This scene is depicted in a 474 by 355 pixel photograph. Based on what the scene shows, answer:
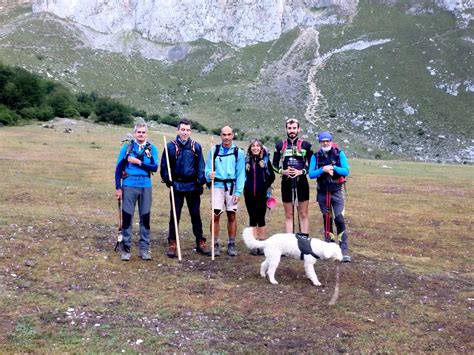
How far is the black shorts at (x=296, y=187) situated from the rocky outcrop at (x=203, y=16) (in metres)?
122

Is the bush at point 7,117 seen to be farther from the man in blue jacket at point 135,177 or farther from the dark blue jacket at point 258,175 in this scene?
the dark blue jacket at point 258,175

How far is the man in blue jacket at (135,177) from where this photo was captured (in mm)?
10258

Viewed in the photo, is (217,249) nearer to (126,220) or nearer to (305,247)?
(126,220)

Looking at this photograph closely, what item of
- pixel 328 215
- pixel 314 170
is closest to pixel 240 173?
pixel 314 170

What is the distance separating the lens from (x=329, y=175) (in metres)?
10.6

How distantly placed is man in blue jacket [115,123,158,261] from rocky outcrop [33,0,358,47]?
401ft

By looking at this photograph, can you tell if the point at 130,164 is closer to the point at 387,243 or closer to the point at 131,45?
the point at 387,243

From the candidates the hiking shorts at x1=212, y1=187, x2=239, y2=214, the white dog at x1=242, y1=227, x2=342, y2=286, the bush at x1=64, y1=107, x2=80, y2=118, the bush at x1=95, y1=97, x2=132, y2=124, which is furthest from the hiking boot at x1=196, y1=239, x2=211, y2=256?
the bush at x1=95, y1=97, x2=132, y2=124

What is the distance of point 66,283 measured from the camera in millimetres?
8672

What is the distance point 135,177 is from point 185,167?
Result: 46.4 inches

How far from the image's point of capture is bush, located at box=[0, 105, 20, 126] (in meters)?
50.1

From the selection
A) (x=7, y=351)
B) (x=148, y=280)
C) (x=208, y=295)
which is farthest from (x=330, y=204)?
(x=7, y=351)

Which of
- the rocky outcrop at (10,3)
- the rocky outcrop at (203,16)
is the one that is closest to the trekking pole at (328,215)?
the rocky outcrop at (203,16)

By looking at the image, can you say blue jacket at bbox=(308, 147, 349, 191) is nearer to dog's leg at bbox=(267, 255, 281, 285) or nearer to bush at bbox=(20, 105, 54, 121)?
dog's leg at bbox=(267, 255, 281, 285)
